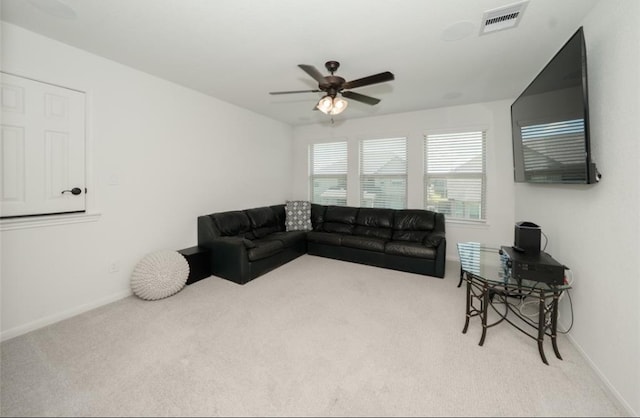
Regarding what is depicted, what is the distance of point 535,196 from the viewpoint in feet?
9.92

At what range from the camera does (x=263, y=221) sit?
4562 millimetres

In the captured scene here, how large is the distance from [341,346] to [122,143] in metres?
3.20

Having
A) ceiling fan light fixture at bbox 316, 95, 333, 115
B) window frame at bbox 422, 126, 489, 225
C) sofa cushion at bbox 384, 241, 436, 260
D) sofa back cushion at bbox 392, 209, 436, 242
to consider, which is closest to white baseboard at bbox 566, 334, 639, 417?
sofa cushion at bbox 384, 241, 436, 260

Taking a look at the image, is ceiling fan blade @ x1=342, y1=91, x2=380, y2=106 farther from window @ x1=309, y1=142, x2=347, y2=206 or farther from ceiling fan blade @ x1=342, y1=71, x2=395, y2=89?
window @ x1=309, y1=142, x2=347, y2=206

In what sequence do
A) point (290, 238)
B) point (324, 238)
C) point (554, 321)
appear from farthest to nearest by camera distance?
point (324, 238), point (290, 238), point (554, 321)

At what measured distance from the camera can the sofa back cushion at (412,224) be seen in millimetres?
4188

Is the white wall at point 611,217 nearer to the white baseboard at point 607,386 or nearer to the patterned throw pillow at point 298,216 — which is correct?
the white baseboard at point 607,386

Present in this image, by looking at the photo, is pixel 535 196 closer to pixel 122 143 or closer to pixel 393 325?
pixel 393 325

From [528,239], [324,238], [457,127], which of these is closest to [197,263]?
[324,238]

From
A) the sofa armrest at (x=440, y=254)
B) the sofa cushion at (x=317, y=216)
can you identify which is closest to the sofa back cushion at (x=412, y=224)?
the sofa armrest at (x=440, y=254)

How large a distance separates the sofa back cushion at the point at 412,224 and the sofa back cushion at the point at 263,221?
2.22 m

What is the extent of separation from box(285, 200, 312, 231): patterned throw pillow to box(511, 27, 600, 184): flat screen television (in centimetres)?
348

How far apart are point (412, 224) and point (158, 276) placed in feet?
12.3

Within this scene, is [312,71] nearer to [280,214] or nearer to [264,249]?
[264,249]
